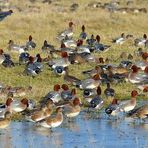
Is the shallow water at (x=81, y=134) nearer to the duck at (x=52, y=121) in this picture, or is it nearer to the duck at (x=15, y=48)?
the duck at (x=52, y=121)

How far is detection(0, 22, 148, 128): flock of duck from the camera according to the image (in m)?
16.6

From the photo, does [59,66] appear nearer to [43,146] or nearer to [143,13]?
[43,146]

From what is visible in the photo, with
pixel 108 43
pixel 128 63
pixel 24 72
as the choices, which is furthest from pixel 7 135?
pixel 108 43

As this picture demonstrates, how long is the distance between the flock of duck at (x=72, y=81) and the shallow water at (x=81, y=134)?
0.23 metres

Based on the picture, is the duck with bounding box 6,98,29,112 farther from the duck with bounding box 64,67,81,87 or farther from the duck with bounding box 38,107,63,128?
the duck with bounding box 64,67,81,87

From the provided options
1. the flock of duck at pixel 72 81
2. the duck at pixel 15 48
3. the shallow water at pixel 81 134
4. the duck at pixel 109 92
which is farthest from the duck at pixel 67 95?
the duck at pixel 15 48

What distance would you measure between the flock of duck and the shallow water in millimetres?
233

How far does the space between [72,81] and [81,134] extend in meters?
5.72

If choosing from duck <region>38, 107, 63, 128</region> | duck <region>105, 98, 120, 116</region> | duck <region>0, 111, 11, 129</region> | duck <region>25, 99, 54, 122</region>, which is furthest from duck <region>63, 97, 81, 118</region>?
duck <region>0, 111, 11, 129</region>

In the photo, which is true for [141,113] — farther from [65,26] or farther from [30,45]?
[65,26]

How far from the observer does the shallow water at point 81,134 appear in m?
14.2

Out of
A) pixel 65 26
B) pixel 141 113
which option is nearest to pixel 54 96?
pixel 141 113

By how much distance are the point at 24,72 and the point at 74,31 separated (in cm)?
1117

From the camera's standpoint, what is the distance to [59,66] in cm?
2231
